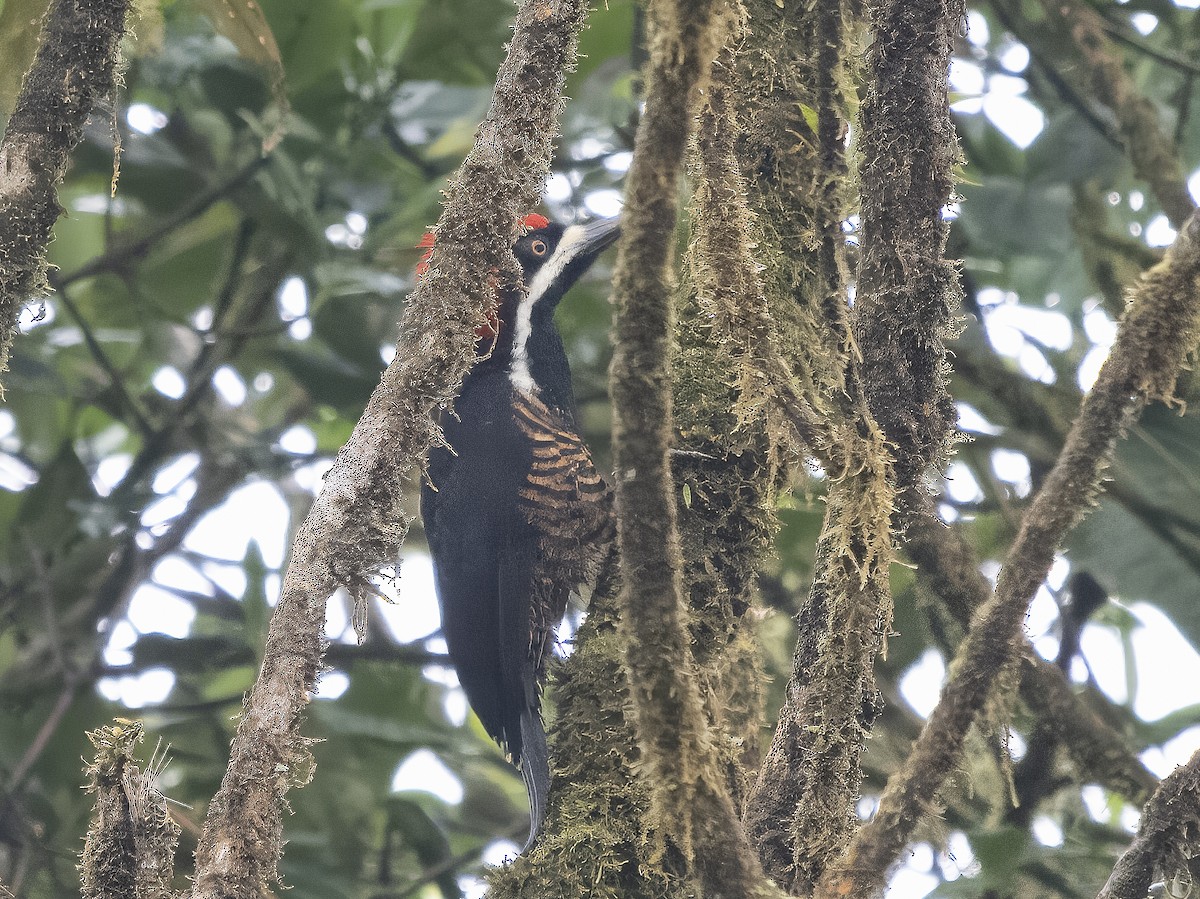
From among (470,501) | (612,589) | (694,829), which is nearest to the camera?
(694,829)

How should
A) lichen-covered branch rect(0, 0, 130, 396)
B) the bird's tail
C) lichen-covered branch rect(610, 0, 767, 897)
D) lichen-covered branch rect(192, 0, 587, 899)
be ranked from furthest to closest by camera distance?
the bird's tail → lichen-covered branch rect(0, 0, 130, 396) → lichen-covered branch rect(192, 0, 587, 899) → lichen-covered branch rect(610, 0, 767, 897)

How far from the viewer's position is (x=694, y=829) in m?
1.25

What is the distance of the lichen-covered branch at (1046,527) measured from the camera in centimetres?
129

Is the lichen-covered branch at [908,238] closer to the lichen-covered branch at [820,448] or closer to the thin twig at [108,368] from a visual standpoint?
the lichen-covered branch at [820,448]

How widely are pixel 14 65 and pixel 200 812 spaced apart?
200 centimetres

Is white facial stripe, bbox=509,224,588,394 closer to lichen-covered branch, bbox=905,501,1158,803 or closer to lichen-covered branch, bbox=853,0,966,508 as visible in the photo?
lichen-covered branch, bbox=905,501,1158,803

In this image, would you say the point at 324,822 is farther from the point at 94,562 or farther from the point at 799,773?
the point at 799,773

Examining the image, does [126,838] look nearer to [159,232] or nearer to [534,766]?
[534,766]

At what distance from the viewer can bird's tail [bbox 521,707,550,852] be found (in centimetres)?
216

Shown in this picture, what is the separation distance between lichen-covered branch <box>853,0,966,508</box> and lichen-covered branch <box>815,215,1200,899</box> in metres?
0.49

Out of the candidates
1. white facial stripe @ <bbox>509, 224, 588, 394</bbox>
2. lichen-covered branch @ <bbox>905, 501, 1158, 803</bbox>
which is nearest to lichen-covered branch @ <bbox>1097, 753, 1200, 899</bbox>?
lichen-covered branch @ <bbox>905, 501, 1158, 803</bbox>

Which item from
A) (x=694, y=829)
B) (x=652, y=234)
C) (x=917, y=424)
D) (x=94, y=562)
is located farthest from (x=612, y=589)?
(x=94, y=562)

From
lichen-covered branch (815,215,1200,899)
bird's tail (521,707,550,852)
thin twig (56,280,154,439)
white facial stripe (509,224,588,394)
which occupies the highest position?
thin twig (56,280,154,439)

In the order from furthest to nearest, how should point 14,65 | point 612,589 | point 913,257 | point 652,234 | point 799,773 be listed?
point 612,589 < point 14,65 < point 913,257 < point 799,773 < point 652,234
